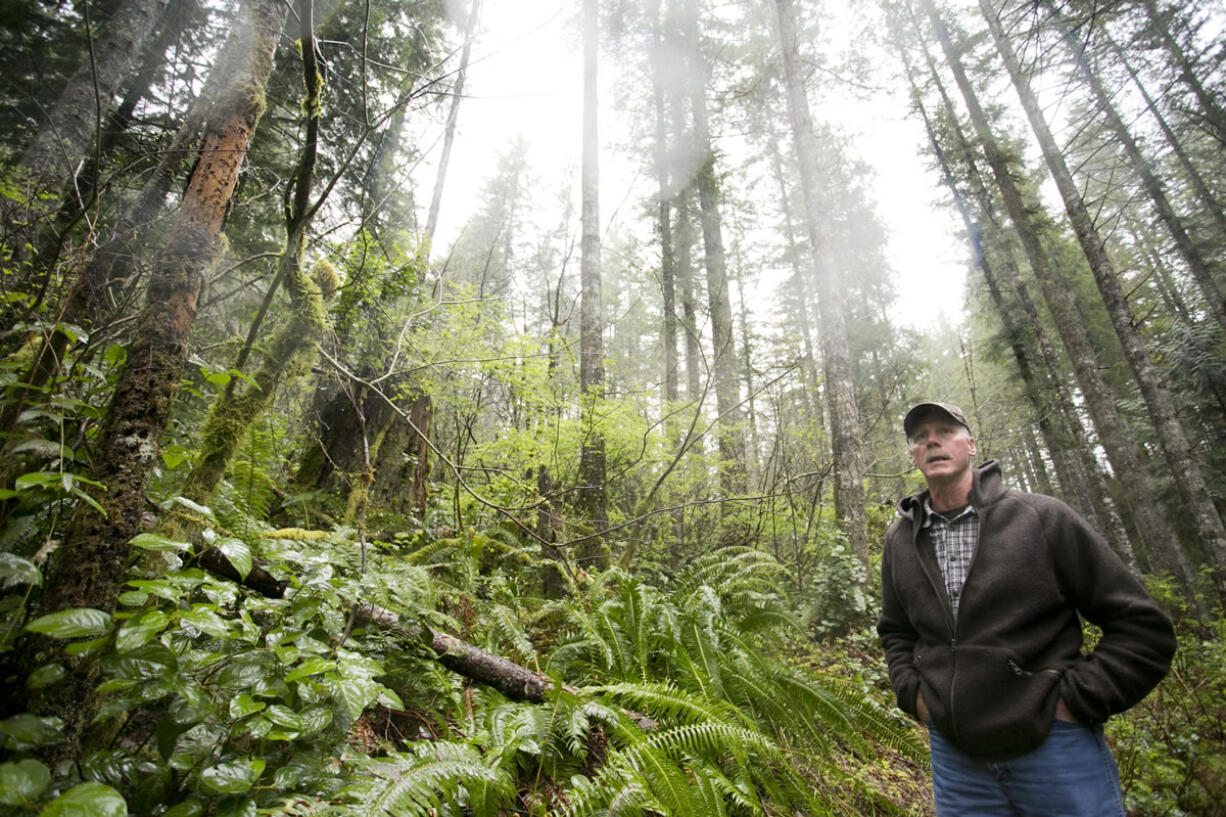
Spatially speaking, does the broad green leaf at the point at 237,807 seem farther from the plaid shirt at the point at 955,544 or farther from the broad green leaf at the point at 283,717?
the plaid shirt at the point at 955,544

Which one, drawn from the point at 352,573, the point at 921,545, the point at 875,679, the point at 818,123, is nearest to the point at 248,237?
the point at 352,573

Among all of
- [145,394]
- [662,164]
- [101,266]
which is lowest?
[145,394]

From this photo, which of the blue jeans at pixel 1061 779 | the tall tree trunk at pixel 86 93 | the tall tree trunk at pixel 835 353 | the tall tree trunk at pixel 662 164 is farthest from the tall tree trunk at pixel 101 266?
the tall tree trunk at pixel 662 164

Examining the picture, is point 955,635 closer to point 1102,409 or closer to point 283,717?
point 283,717

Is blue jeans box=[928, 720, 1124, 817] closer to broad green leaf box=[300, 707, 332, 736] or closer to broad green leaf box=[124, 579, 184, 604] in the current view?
broad green leaf box=[300, 707, 332, 736]

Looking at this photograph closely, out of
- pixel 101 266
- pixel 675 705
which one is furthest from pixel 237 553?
pixel 101 266

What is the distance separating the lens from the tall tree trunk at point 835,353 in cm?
731

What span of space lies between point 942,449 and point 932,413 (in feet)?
0.62

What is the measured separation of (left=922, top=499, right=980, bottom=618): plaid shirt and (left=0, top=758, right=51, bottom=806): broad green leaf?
307 cm

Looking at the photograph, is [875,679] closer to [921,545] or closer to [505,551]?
[921,545]

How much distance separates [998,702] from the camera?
6.62 ft

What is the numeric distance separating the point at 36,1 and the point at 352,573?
9871mm

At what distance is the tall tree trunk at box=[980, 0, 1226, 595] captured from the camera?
9.27m

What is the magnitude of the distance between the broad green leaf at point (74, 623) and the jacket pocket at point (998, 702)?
3043mm
